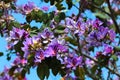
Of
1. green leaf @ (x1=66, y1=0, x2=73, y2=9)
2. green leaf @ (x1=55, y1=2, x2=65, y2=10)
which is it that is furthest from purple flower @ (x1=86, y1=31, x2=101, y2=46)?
green leaf @ (x1=55, y1=2, x2=65, y2=10)

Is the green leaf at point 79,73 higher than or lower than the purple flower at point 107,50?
lower

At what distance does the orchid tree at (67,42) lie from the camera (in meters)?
2.90

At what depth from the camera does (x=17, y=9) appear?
15.2 ft

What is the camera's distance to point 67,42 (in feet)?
10.5

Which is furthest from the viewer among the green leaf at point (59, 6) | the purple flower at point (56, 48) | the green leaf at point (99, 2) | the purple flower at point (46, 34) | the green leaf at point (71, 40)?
the green leaf at point (59, 6)

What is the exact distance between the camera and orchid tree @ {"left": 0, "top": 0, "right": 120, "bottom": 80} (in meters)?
2.90

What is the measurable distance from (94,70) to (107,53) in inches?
8.0

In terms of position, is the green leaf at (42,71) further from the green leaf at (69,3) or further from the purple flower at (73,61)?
the green leaf at (69,3)

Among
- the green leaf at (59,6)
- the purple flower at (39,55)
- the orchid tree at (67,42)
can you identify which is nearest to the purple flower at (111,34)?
the orchid tree at (67,42)

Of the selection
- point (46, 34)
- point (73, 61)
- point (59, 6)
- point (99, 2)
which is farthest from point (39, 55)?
point (59, 6)

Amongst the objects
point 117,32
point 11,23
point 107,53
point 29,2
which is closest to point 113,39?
point 107,53

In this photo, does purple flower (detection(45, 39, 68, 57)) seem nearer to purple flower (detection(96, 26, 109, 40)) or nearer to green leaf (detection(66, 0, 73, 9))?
purple flower (detection(96, 26, 109, 40))

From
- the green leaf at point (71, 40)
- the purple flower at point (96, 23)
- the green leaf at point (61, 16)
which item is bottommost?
the green leaf at point (71, 40)

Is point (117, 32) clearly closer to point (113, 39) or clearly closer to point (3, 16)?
point (113, 39)
